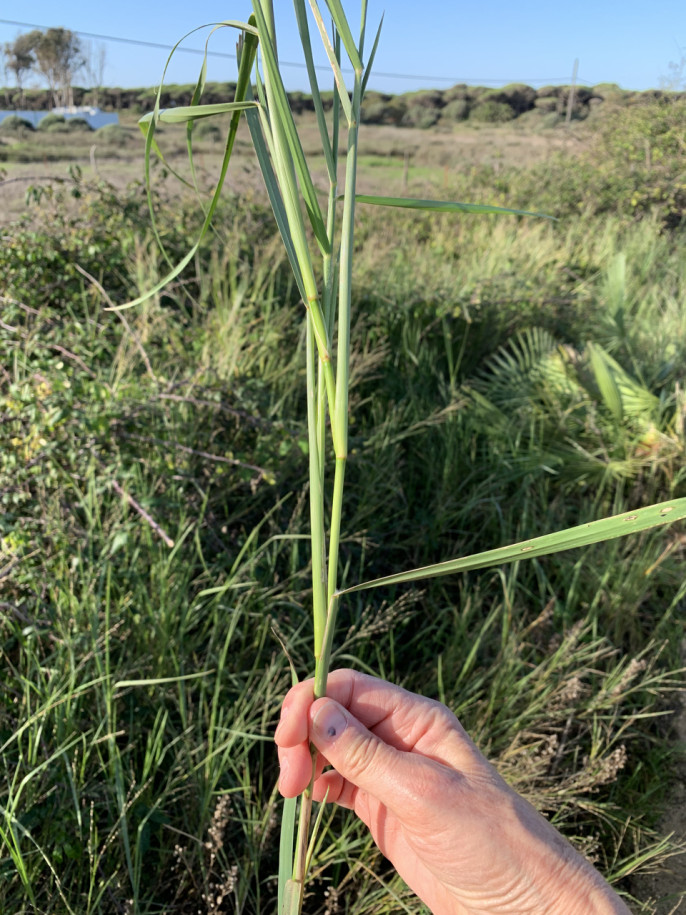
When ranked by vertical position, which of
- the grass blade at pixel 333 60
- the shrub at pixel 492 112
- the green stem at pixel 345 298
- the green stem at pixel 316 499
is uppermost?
the shrub at pixel 492 112

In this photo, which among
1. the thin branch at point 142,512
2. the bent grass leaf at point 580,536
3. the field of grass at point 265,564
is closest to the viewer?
the bent grass leaf at point 580,536

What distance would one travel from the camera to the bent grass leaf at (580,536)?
52 centimetres

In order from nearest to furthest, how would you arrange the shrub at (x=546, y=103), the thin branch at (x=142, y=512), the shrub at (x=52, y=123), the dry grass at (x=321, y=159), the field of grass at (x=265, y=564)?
the field of grass at (x=265, y=564) → the thin branch at (x=142, y=512) → the dry grass at (x=321, y=159) → the shrub at (x=52, y=123) → the shrub at (x=546, y=103)

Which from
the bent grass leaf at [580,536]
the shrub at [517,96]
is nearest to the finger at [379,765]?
the bent grass leaf at [580,536]

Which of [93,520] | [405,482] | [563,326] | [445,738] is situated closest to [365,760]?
[445,738]

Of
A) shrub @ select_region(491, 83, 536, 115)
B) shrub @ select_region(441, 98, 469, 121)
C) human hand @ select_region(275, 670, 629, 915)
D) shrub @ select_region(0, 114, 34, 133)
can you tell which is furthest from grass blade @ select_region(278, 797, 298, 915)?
shrub @ select_region(491, 83, 536, 115)

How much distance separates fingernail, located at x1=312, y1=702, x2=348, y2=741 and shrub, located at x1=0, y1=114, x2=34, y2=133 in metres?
8.22

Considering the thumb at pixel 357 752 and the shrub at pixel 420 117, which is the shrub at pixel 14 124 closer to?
the thumb at pixel 357 752

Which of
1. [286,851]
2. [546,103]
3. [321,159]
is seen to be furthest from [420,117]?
[286,851]

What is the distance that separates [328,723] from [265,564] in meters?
0.98

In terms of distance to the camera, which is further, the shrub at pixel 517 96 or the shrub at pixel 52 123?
the shrub at pixel 517 96

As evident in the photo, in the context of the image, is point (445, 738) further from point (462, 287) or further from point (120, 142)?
point (120, 142)

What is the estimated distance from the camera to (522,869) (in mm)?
745

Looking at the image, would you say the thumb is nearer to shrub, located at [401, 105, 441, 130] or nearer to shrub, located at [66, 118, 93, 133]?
shrub, located at [66, 118, 93, 133]
